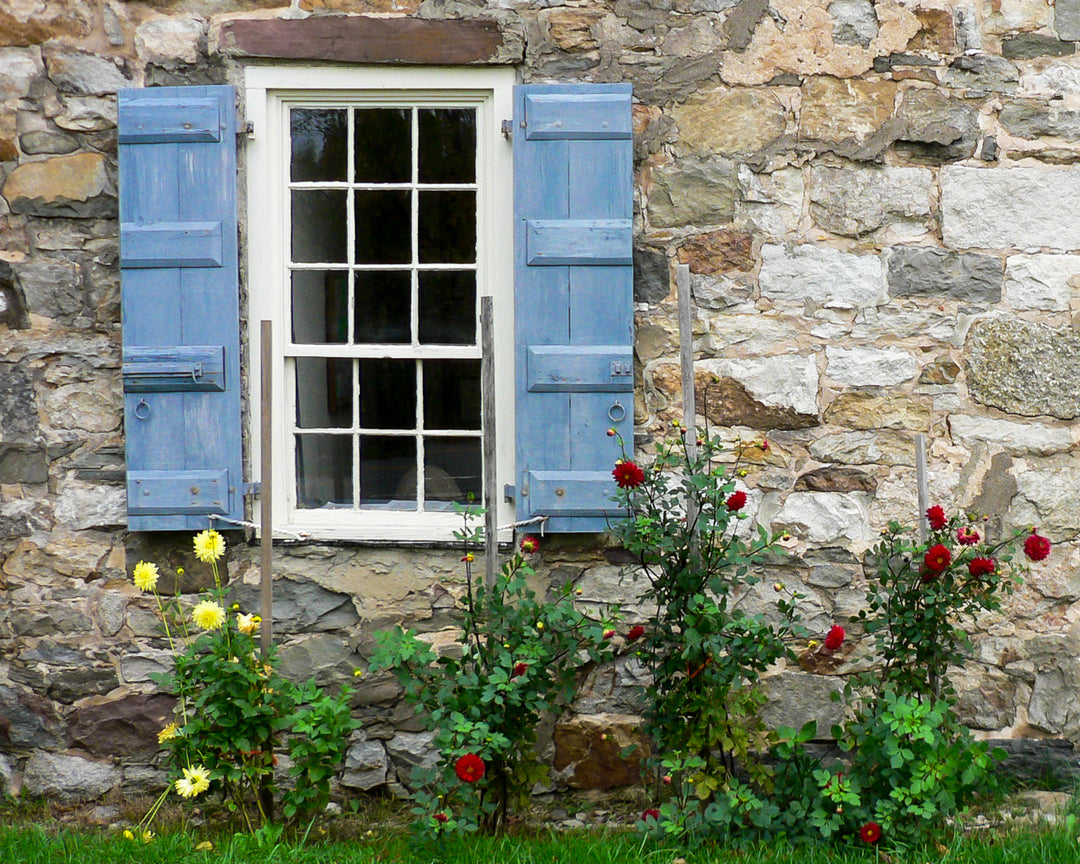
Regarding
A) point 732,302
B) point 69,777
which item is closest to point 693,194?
point 732,302

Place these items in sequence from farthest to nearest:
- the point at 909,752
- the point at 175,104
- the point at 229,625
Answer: the point at 175,104 < the point at 229,625 < the point at 909,752

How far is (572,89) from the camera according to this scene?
11.2 ft

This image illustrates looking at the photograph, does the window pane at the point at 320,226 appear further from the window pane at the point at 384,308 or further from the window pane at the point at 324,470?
the window pane at the point at 324,470

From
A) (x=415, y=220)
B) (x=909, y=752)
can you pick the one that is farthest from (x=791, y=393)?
(x=415, y=220)

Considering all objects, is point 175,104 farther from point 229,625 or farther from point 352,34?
point 229,625

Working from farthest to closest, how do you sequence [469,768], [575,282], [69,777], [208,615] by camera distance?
[69,777]
[575,282]
[208,615]
[469,768]

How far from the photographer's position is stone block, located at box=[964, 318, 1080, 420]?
3.49 metres

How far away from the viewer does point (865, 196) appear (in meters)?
3.48

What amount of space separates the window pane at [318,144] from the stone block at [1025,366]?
2.37m

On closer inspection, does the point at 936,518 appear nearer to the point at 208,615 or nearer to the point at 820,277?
the point at 820,277

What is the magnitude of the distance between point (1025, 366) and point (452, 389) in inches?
80.8

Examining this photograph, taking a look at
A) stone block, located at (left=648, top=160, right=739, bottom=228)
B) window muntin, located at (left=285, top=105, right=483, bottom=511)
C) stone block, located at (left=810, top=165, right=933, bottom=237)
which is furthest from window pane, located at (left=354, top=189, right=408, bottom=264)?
stone block, located at (left=810, top=165, right=933, bottom=237)

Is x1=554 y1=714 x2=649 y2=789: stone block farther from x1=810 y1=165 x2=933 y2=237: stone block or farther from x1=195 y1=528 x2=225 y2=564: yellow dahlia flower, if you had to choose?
x1=810 y1=165 x2=933 y2=237: stone block

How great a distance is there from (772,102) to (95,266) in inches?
97.9
